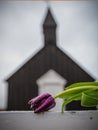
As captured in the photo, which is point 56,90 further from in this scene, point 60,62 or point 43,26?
point 43,26

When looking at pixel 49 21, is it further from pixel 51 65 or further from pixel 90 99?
pixel 90 99

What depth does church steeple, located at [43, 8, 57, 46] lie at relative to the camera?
302 inches

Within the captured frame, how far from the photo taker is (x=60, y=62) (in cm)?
764

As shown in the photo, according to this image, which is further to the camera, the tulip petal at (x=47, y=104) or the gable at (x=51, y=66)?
the gable at (x=51, y=66)

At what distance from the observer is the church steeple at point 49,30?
7.67 meters

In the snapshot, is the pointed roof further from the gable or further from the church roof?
the gable

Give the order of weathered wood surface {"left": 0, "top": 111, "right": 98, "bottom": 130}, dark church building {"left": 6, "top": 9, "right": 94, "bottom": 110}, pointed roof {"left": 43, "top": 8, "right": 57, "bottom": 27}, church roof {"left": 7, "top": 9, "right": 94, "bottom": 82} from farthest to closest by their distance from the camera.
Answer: pointed roof {"left": 43, "top": 8, "right": 57, "bottom": 27}
church roof {"left": 7, "top": 9, "right": 94, "bottom": 82}
dark church building {"left": 6, "top": 9, "right": 94, "bottom": 110}
weathered wood surface {"left": 0, "top": 111, "right": 98, "bottom": 130}

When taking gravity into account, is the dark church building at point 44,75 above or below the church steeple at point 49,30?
below

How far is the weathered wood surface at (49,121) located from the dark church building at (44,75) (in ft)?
22.8

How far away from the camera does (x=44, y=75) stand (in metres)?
7.54

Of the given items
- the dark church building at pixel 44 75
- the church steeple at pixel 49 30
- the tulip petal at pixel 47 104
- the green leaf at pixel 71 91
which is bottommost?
the tulip petal at pixel 47 104

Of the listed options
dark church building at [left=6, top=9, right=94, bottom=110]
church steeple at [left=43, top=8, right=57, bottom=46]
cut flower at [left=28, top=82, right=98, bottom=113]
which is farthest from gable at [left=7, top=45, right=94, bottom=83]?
cut flower at [left=28, top=82, right=98, bottom=113]

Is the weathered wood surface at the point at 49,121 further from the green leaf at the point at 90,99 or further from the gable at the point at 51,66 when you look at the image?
the gable at the point at 51,66

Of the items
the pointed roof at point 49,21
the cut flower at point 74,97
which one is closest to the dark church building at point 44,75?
the pointed roof at point 49,21
